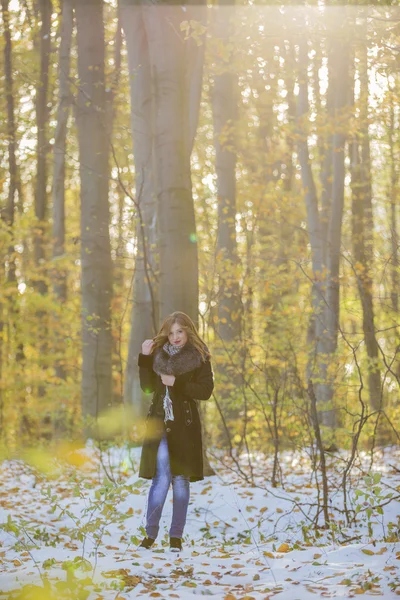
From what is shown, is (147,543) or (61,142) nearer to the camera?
(147,543)

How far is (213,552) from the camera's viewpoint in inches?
222

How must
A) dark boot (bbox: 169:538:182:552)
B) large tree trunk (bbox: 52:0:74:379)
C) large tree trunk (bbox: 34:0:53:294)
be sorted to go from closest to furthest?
dark boot (bbox: 169:538:182:552)
large tree trunk (bbox: 52:0:74:379)
large tree trunk (bbox: 34:0:53:294)

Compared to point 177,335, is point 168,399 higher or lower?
lower

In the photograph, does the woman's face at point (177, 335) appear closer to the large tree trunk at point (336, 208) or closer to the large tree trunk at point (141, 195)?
the large tree trunk at point (141, 195)

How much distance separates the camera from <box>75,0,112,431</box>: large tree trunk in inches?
467

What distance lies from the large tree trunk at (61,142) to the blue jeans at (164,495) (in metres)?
6.20

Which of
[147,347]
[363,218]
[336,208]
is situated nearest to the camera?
[147,347]

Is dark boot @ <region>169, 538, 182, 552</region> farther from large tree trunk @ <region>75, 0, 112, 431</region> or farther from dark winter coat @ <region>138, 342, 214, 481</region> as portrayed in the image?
large tree trunk @ <region>75, 0, 112, 431</region>

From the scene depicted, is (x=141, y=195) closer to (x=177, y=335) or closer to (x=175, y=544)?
(x=177, y=335)

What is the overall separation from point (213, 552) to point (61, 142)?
1072 cm

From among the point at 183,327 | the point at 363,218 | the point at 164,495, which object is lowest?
the point at 164,495

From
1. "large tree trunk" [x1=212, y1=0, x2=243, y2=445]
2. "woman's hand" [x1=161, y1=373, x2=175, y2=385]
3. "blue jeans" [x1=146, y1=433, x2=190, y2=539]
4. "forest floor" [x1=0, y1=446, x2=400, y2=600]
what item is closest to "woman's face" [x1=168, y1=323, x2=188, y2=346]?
"woman's hand" [x1=161, y1=373, x2=175, y2=385]

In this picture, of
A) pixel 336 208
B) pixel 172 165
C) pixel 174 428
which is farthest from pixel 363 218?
pixel 174 428

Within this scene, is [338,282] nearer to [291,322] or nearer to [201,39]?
[291,322]
